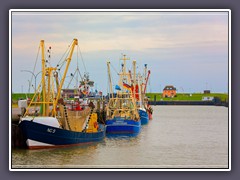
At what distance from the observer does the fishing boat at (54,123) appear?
75.4ft

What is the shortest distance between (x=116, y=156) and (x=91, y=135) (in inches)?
171

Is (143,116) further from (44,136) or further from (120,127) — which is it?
(44,136)

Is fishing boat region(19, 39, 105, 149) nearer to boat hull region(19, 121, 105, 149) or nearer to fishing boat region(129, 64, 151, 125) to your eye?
boat hull region(19, 121, 105, 149)

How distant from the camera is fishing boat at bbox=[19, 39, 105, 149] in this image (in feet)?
75.4

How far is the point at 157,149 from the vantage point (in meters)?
24.2

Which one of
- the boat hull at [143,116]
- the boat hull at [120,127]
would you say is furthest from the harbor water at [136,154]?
the boat hull at [143,116]

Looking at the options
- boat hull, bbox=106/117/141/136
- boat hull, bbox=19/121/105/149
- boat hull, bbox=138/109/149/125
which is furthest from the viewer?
boat hull, bbox=138/109/149/125

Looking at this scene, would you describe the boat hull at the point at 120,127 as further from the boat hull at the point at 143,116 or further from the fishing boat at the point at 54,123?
the boat hull at the point at 143,116

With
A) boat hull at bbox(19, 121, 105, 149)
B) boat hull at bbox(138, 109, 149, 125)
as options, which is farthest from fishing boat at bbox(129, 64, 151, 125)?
boat hull at bbox(19, 121, 105, 149)

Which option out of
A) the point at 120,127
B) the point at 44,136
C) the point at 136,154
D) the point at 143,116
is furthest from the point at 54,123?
the point at 143,116

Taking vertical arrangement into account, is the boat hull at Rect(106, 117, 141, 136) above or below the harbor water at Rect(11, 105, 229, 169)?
above
